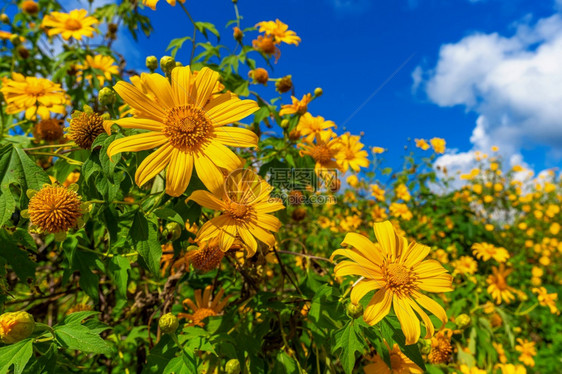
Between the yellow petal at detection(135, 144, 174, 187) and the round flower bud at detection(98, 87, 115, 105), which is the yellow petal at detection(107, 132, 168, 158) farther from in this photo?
the round flower bud at detection(98, 87, 115, 105)

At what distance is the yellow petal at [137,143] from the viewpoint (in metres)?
1.01

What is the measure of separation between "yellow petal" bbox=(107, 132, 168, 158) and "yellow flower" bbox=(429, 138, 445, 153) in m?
5.60

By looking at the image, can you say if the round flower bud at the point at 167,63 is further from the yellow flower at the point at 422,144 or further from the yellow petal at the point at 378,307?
the yellow flower at the point at 422,144

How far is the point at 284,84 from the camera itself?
2.19 m

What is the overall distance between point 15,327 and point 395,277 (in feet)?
4.59

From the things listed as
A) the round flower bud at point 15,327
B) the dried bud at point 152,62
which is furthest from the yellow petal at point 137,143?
the round flower bud at point 15,327

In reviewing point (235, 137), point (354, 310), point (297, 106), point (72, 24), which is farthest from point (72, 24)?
point (354, 310)

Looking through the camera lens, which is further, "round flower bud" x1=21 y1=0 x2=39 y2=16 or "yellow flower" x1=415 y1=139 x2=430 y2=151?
"yellow flower" x1=415 y1=139 x2=430 y2=151

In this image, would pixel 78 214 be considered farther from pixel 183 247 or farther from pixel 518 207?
pixel 518 207

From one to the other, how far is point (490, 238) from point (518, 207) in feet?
11.4

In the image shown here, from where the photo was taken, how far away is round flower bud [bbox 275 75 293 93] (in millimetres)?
2182

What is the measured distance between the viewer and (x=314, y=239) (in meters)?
3.29

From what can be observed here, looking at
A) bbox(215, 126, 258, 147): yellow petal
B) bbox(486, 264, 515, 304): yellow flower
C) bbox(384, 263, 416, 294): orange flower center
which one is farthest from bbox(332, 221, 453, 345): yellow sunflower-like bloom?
bbox(486, 264, 515, 304): yellow flower

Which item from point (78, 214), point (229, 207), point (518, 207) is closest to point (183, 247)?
point (229, 207)
